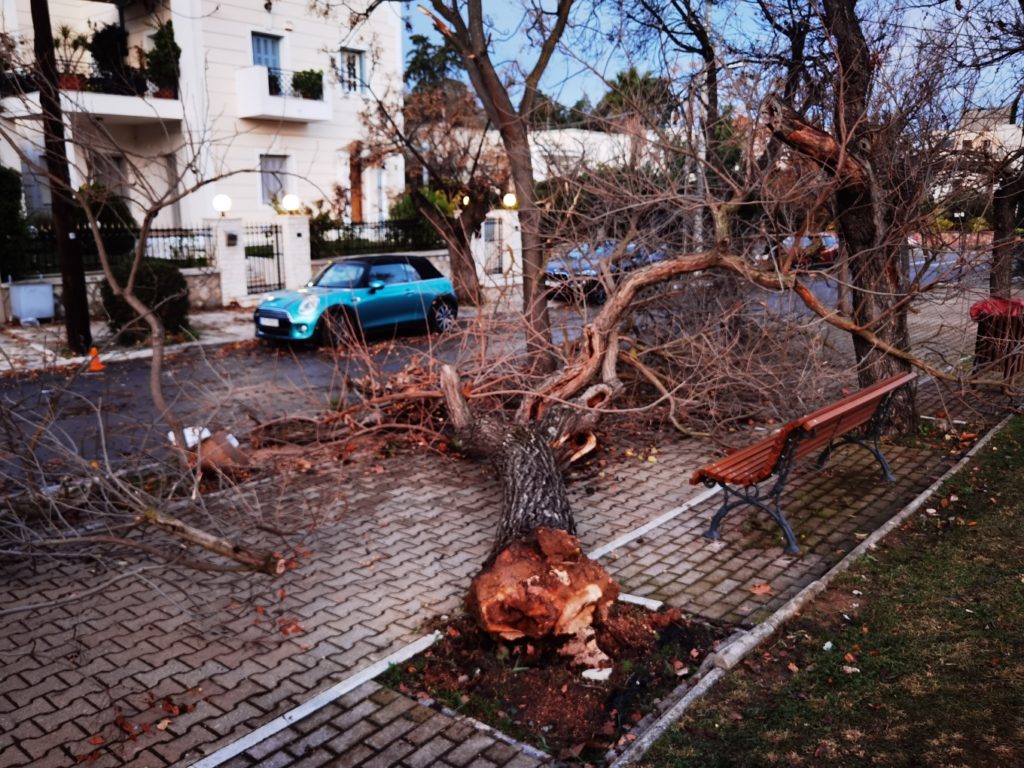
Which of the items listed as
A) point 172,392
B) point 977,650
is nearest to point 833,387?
point 977,650

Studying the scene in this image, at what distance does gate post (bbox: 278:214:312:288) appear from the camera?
20.9m

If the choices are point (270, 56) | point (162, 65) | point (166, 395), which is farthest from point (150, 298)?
point (270, 56)

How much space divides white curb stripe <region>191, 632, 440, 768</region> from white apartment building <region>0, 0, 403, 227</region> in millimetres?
19220

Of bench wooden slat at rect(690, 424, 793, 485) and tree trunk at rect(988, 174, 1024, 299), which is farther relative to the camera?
tree trunk at rect(988, 174, 1024, 299)

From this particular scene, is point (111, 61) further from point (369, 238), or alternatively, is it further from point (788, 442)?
point (788, 442)

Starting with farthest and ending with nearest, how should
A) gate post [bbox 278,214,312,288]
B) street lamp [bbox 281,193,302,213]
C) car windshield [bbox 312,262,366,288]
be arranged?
street lamp [bbox 281,193,302,213]
gate post [bbox 278,214,312,288]
car windshield [bbox 312,262,366,288]

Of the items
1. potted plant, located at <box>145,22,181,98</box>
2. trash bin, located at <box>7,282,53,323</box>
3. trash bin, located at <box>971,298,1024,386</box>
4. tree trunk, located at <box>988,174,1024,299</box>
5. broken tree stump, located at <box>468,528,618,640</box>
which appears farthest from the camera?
potted plant, located at <box>145,22,181,98</box>

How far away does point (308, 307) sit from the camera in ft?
50.7

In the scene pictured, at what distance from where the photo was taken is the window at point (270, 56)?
83.6 feet

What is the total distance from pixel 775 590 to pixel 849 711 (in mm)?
1469

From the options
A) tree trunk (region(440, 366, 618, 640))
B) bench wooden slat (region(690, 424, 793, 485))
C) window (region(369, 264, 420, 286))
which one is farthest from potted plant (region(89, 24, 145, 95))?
bench wooden slat (region(690, 424, 793, 485))

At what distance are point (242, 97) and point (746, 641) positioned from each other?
23900 mm

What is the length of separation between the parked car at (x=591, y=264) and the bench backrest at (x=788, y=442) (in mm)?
2944

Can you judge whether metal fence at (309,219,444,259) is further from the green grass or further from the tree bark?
the green grass
